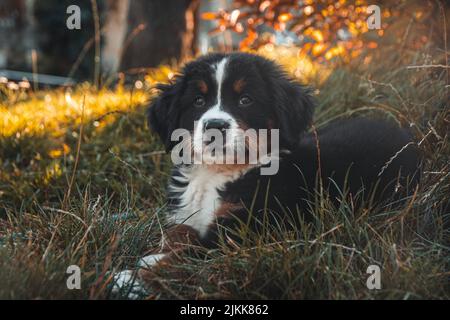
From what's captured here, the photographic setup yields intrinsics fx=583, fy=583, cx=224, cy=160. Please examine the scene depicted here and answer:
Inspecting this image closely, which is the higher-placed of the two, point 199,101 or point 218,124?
point 199,101

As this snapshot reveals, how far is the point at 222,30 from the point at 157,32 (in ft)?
7.28

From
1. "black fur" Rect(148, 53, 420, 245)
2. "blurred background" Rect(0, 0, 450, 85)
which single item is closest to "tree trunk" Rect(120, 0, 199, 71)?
"blurred background" Rect(0, 0, 450, 85)

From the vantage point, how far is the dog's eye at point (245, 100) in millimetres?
3320

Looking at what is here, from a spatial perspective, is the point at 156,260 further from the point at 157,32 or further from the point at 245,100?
the point at 157,32

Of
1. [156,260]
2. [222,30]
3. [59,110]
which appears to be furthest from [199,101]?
[59,110]

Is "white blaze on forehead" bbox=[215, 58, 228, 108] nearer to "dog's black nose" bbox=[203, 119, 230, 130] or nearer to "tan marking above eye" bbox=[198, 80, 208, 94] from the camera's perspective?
"tan marking above eye" bbox=[198, 80, 208, 94]

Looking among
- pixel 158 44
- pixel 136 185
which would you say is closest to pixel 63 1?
pixel 158 44

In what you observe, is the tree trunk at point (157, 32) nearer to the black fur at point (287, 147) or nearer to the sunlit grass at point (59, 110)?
the sunlit grass at point (59, 110)

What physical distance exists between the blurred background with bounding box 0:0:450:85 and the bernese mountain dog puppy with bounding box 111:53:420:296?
1.49m

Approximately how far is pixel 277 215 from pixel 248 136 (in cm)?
46

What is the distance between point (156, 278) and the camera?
2.64 meters

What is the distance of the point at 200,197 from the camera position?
11.1 feet

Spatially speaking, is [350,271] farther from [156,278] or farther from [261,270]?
[156,278]
